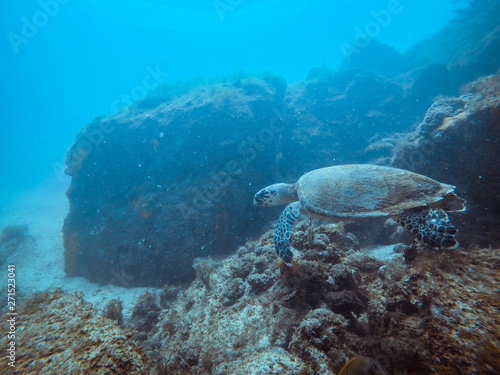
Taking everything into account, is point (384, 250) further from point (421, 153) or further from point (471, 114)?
point (471, 114)

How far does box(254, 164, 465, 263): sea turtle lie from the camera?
3.53 meters

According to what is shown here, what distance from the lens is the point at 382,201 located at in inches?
157

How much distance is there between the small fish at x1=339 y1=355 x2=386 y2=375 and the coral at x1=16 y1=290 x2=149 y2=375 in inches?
88.7

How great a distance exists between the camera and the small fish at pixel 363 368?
1.82 m

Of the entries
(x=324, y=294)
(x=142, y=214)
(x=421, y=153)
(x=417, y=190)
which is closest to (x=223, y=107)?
(x=142, y=214)

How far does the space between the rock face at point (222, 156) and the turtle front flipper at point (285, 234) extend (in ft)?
8.64

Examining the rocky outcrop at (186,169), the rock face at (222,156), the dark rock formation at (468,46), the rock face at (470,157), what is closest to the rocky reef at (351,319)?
the rock face at (470,157)

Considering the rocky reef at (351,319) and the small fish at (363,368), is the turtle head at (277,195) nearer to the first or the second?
the rocky reef at (351,319)

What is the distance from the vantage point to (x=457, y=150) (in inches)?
250

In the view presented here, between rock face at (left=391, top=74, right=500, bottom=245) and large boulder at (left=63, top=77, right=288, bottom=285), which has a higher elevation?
large boulder at (left=63, top=77, right=288, bottom=285)

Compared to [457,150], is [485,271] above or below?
below

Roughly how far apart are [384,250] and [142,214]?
30.6 ft

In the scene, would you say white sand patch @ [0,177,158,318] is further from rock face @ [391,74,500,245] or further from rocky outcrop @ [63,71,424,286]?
rock face @ [391,74,500,245]

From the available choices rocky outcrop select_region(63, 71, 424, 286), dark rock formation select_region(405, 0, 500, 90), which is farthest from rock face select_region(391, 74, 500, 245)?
dark rock formation select_region(405, 0, 500, 90)
